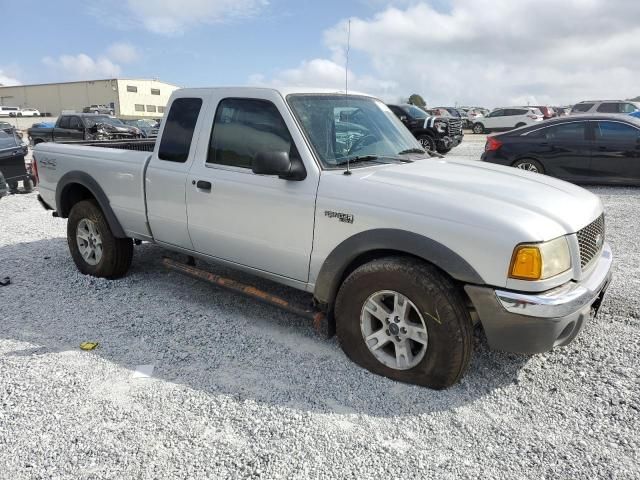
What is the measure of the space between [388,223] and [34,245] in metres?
5.50

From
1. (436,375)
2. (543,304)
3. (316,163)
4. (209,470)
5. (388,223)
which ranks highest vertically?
(316,163)

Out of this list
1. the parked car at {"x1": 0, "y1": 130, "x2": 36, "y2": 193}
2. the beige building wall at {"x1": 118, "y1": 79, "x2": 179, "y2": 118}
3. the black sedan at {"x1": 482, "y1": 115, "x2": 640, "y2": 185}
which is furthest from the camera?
the beige building wall at {"x1": 118, "y1": 79, "x2": 179, "y2": 118}

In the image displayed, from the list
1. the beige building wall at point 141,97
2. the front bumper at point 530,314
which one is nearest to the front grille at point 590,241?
the front bumper at point 530,314

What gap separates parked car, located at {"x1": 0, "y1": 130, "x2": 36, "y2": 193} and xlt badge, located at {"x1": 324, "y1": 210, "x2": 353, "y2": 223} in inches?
357

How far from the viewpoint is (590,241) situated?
322 cm

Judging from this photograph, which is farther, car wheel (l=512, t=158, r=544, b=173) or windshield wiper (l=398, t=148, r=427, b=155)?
car wheel (l=512, t=158, r=544, b=173)

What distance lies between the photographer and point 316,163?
343 centimetres

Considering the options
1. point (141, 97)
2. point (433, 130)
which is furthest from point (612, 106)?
point (141, 97)

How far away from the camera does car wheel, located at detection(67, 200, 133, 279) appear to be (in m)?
5.04

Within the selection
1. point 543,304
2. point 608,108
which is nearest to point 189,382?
point 543,304

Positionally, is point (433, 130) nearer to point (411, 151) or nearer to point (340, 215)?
point (411, 151)

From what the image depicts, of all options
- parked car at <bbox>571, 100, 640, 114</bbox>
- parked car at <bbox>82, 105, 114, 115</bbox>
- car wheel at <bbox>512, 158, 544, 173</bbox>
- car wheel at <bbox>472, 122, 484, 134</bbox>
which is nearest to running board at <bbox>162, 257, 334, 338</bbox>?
car wheel at <bbox>512, 158, 544, 173</bbox>

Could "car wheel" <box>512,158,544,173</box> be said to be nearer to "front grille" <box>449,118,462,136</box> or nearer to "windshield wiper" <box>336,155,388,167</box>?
"windshield wiper" <box>336,155,388,167</box>

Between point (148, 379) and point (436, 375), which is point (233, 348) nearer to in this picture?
point (148, 379)
